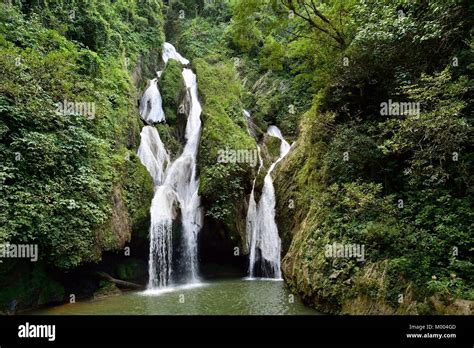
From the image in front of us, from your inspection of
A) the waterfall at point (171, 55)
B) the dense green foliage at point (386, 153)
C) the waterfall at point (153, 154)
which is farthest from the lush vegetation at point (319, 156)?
the waterfall at point (171, 55)

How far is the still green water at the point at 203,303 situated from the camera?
8.56 m

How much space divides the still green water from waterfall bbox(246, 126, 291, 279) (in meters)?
2.12

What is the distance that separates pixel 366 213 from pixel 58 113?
9404mm

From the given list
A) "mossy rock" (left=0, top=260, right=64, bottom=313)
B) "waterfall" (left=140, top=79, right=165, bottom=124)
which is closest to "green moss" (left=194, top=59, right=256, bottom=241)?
"waterfall" (left=140, top=79, right=165, bottom=124)

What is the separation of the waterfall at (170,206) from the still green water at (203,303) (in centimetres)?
171

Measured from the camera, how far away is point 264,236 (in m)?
14.9

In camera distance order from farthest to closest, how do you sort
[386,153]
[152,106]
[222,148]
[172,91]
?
[172,91], [152,106], [222,148], [386,153]

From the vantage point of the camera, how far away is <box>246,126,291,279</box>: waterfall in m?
14.2

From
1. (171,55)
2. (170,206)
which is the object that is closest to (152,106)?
(170,206)

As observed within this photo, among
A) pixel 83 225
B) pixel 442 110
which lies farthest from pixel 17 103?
pixel 442 110

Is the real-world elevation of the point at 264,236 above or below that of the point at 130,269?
above

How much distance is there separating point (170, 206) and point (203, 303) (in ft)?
18.3

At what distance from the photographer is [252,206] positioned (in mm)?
15602

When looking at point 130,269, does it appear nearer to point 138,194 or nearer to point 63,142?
point 138,194
